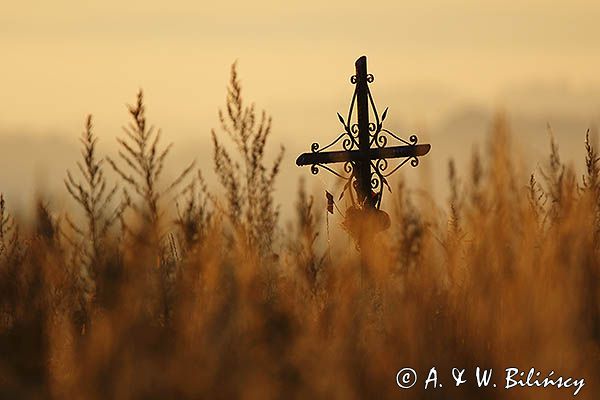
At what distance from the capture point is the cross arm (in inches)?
347

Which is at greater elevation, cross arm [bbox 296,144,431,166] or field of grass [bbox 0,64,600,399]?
cross arm [bbox 296,144,431,166]

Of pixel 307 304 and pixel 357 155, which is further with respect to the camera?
pixel 357 155

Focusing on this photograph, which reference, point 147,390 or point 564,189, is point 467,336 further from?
point 147,390

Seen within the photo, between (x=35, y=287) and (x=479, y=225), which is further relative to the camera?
(x=35, y=287)

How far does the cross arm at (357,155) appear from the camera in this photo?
347 inches

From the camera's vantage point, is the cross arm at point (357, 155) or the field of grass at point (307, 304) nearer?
the field of grass at point (307, 304)

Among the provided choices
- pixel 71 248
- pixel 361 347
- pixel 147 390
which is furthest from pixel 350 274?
pixel 71 248

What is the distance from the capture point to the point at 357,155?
8914 mm

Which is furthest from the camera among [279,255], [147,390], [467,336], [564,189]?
[279,255]

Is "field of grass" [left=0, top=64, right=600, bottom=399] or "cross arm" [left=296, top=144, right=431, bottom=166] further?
"cross arm" [left=296, top=144, right=431, bottom=166]

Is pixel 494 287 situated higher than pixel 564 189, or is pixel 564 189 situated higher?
pixel 564 189

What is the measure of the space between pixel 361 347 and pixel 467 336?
43cm

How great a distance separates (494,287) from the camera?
481 cm

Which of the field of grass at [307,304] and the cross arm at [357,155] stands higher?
the cross arm at [357,155]
